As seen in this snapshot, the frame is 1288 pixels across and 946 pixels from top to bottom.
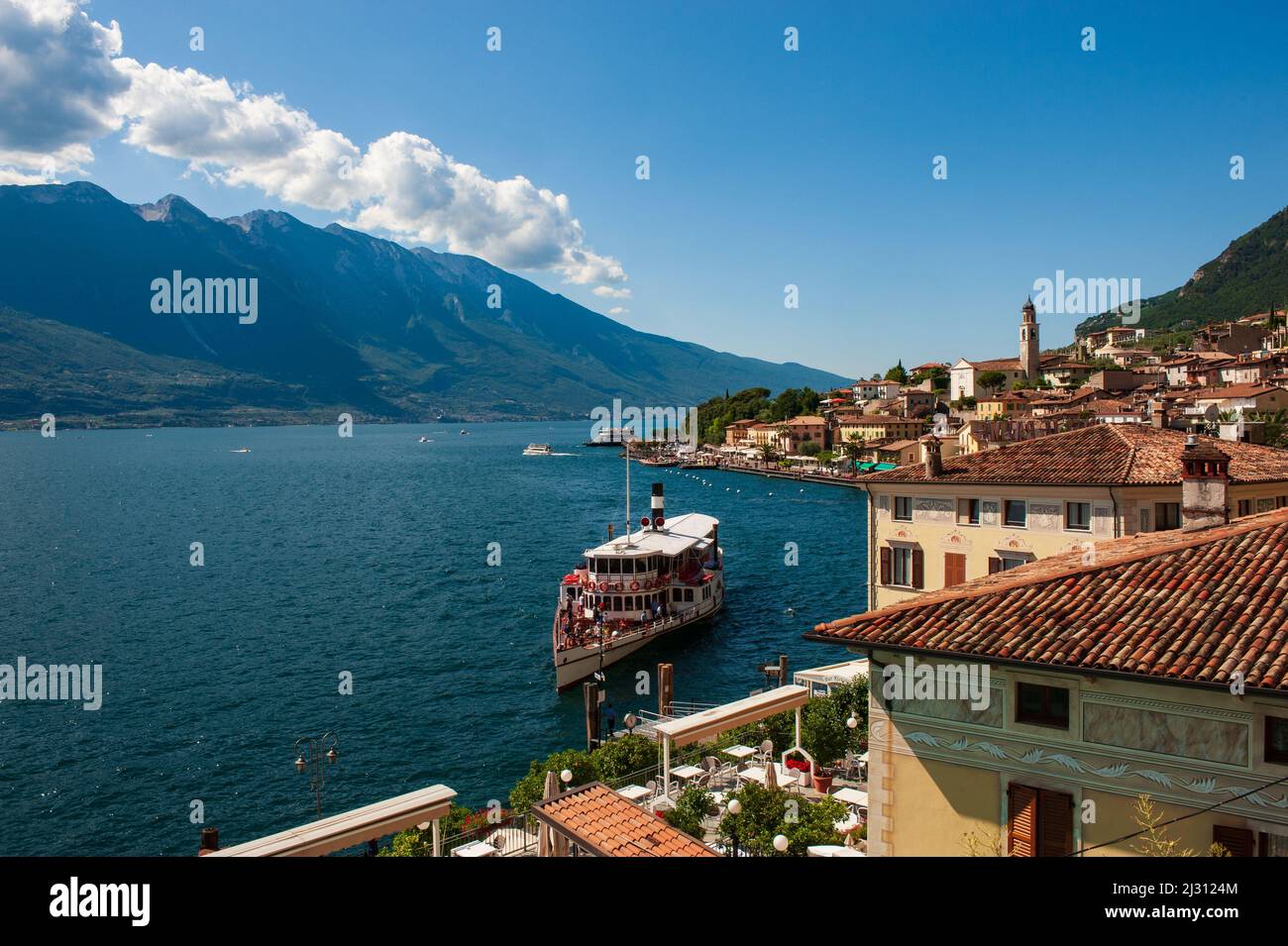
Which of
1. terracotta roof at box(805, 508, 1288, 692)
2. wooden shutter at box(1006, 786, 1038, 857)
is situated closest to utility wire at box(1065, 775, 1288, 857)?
wooden shutter at box(1006, 786, 1038, 857)

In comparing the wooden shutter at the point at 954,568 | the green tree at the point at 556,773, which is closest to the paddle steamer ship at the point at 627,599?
the green tree at the point at 556,773

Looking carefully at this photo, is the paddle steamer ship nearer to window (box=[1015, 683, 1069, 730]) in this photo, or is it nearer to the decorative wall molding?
the decorative wall molding

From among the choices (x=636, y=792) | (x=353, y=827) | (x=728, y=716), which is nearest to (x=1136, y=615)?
(x=728, y=716)

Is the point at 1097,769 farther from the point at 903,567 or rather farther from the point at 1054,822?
the point at 903,567

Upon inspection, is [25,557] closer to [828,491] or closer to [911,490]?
[911,490]

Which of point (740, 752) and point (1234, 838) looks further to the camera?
point (740, 752)
